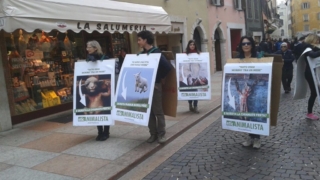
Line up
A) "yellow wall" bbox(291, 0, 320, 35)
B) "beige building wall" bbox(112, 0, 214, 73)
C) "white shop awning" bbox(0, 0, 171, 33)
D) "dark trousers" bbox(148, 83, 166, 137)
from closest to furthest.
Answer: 1. "dark trousers" bbox(148, 83, 166, 137)
2. "white shop awning" bbox(0, 0, 171, 33)
3. "beige building wall" bbox(112, 0, 214, 73)
4. "yellow wall" bbox(291, 0, 320, 35)

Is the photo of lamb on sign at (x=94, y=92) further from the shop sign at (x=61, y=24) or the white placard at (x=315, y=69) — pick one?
the white placard at (x=315, y=69)

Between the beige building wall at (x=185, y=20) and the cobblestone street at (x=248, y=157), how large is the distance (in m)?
7.94

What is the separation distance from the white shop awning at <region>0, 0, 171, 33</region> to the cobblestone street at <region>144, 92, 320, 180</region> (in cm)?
379

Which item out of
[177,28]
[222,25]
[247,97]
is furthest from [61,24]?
[222,25]

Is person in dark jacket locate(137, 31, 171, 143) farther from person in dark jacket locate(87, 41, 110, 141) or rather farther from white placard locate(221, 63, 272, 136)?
white placard locate(221, 63, 272, 136)

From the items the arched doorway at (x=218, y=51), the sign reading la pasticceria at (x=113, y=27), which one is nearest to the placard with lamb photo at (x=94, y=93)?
the sign reading la pasticceria at (x=113, y=27)

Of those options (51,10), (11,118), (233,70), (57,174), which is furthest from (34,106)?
(233,70)

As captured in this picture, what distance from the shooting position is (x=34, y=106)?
7621 millimetres

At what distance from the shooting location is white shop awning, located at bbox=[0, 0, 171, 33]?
224 inches

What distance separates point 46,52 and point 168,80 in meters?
4.40

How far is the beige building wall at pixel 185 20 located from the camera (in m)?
13.2

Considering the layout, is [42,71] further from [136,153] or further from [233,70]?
[233,70]

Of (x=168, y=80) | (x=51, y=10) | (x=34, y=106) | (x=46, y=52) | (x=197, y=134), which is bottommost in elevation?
(x=197, y=134)

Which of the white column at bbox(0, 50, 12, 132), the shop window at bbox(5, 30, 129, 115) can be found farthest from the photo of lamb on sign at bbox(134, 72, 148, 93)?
the shop window at bbox(5, 30, 129, 115)
